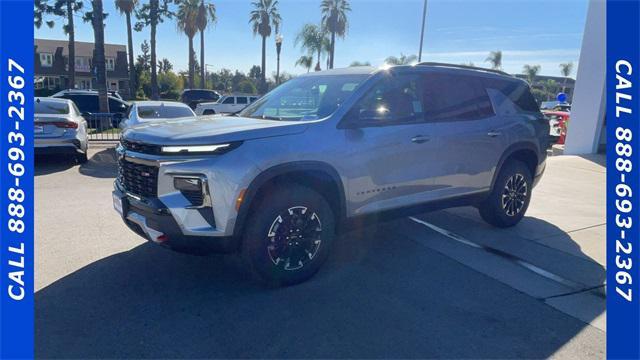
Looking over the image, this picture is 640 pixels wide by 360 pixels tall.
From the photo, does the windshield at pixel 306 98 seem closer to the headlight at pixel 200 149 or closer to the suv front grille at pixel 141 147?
the headlight at pixel 200 149

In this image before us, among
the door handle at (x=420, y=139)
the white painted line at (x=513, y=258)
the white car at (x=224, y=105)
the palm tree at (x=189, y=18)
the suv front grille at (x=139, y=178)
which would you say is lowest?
the white painted line at (x=513, y=258)

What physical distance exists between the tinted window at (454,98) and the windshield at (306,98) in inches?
33.4

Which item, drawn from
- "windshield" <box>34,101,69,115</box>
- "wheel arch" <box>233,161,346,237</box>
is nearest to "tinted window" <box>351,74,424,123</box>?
"wheel arch" <box>233,161,346,237</box>

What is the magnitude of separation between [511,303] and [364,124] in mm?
1951

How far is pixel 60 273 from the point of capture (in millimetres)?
3990

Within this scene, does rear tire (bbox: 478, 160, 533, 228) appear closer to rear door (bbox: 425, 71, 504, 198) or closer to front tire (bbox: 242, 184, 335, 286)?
rear door (bbox: 425, 71, 504, 198)

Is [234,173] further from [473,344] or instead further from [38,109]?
[38,109]

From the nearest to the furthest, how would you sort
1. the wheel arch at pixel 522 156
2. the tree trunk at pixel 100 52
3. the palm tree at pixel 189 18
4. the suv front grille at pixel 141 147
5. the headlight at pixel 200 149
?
the headlight at pixel 200 149 → the suv front grille at pixel 141 147 → the wheel arch at pixel 522 156 → the tree trunk at pixel 100 52 → the palm tree at pixel 189 18

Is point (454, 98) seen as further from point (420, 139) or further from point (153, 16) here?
point (153, 16)

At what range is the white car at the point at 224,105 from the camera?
66.7 ft

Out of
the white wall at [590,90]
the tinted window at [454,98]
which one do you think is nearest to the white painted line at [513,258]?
the tinted window at [454,98]

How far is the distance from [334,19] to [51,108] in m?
30.9

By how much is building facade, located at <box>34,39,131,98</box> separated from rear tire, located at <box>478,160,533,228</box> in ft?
158

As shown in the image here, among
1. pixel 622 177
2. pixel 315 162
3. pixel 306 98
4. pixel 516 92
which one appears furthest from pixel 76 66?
pixel 622 177
